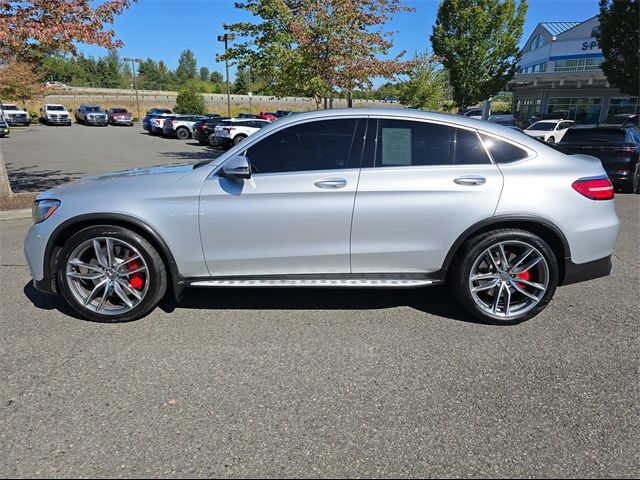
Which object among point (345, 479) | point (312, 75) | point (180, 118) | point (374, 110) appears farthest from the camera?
point (180, 118)

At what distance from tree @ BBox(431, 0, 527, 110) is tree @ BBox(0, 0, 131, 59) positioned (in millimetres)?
22832

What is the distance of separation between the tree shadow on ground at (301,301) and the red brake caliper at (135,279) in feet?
1.15

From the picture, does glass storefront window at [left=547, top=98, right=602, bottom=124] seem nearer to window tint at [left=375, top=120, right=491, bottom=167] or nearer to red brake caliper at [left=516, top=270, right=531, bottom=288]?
red brake caliper at [left=516, top=270, right=531, bottom=288]

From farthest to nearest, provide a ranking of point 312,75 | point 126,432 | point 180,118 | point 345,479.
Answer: point 180,118, point 312,75, point 126,432, point 345,479

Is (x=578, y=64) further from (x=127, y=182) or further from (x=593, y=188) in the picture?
(x=127, y=182)

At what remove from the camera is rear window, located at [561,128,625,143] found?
9492 mm

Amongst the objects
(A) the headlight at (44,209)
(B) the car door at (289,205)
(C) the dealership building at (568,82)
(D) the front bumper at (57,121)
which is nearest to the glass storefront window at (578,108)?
(C) the dealership building at (568,82)

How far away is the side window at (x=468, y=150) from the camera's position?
3.37 m

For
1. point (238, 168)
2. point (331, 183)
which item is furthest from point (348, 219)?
point (238, 168)

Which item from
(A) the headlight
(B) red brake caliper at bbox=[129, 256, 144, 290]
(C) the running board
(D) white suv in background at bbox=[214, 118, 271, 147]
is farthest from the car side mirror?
(D) white suv in background at bbox=[214, 118, 271, 147]

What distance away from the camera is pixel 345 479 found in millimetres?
2000

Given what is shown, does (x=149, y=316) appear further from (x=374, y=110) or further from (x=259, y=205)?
(x=374, y=110)

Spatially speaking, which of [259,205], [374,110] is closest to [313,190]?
[259,205]

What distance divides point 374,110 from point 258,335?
2.01 meters
